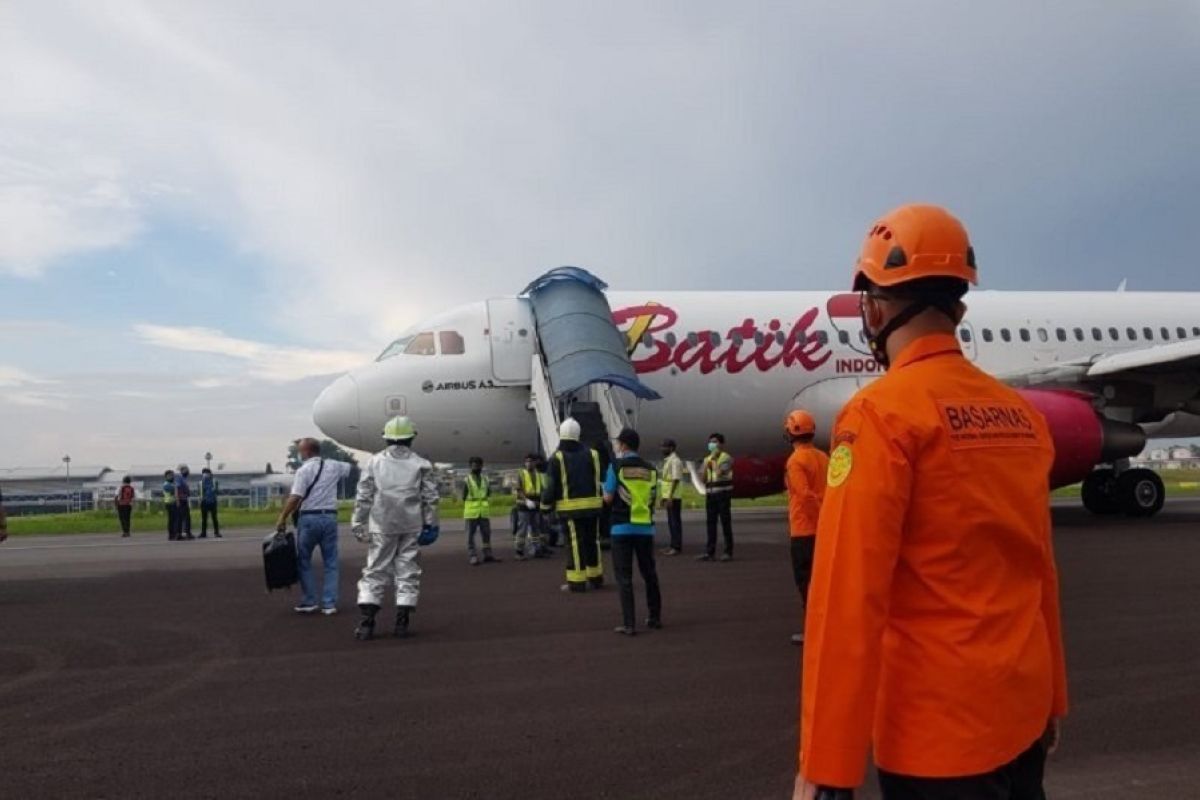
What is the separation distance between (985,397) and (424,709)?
4.72 metres

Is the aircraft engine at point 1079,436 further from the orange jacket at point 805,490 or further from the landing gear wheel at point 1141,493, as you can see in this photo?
the orange jacket at point 805,490

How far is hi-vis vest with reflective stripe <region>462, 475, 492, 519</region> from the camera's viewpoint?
14.7 m

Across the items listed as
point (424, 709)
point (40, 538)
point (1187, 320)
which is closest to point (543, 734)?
point (424, 709)

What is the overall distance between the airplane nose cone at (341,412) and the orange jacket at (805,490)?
10.4 meters

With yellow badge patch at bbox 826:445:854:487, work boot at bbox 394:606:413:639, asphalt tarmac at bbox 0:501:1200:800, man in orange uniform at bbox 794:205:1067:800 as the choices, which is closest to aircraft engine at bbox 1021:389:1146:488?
asphalt tarmac at bbox 0:501:1200:800

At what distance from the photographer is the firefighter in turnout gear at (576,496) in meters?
10.8

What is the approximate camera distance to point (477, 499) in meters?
14.8

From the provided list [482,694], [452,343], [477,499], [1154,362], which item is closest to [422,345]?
[452,343]

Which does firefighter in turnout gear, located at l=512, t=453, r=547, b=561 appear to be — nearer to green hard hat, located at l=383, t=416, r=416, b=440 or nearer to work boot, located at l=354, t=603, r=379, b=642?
green hard hat, located at l=383, t=416, r=416, b=440

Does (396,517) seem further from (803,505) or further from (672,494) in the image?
(672,494)

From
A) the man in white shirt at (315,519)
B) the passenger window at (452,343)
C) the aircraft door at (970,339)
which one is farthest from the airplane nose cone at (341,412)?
the aircraft door at (970,339)

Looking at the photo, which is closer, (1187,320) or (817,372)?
(817,372)

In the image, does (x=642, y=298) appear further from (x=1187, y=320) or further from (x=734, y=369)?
(x=1187, y=320)

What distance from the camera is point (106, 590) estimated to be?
1189cm
